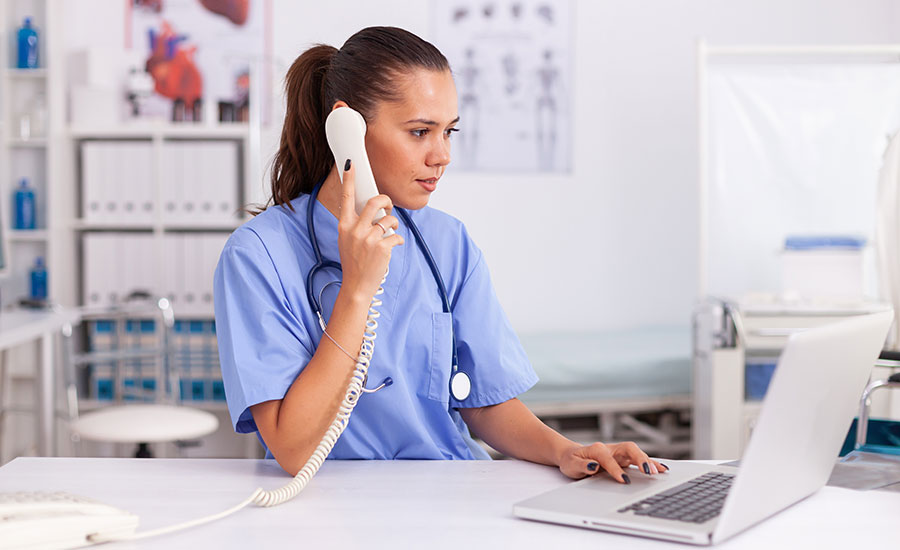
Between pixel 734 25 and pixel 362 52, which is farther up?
pixel 734 25

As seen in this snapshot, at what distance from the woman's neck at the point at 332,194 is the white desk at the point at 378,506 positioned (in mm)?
392

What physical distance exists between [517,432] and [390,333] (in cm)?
24

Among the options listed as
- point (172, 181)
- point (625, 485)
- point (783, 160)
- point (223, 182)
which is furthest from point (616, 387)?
point (625, 485)

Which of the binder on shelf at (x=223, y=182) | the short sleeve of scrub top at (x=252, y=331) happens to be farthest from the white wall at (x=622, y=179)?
the short sleeve of scrub top at (x=252, y=331)

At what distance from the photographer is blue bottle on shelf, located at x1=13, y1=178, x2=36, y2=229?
3.55 metres

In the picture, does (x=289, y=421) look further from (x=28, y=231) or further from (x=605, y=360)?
(x=28, y=231)

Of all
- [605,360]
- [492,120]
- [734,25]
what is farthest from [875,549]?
[734,25]

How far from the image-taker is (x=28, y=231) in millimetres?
3545

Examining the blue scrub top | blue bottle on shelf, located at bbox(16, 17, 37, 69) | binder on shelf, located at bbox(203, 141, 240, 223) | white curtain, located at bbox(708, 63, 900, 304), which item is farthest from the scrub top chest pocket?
blue bottle on shelf, located at bbox(16, 17, 37, 69)

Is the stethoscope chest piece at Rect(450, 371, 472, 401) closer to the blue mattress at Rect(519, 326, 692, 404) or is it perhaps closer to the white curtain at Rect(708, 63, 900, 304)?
the blue mattress at Rect(519, 326, 692, 404)

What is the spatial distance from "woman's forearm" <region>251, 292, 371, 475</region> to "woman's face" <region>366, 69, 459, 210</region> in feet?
0.70

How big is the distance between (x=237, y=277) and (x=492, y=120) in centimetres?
296

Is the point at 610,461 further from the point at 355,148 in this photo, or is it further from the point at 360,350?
the point at 355,148

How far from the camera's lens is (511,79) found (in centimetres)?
401
